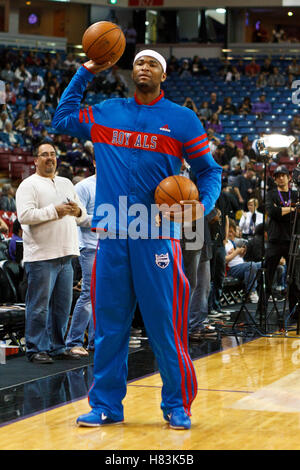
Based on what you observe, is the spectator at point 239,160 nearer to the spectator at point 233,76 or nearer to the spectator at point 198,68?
the spectator at point 233,76

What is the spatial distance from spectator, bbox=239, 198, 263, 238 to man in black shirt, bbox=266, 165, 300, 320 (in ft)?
13.2

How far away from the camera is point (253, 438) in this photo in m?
3.88

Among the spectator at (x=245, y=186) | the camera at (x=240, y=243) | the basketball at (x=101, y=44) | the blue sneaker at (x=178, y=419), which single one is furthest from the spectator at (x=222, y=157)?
the blue sneaker at (x=178, y=419)

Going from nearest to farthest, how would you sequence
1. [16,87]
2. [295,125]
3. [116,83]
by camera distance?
[295,125], [16,87], [116,83]

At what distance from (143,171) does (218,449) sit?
1.48 meters

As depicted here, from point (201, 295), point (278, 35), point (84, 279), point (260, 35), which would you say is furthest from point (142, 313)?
point (260, 35)

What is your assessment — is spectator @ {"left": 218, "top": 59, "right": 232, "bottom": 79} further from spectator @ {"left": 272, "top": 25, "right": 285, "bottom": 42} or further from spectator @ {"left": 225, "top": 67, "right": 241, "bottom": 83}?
spectator @ {"left": 272, "top": 25, "right": 285, "bottom": 42}

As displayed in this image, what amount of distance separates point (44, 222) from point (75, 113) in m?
2.10

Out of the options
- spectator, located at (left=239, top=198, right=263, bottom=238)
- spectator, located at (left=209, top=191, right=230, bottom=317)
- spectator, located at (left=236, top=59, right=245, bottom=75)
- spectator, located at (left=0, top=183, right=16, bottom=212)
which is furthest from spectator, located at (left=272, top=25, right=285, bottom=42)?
spectator, located at (left=209, top=191, right=230, bottom=317)

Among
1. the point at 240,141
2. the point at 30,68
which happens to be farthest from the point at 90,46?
the point at 30,68

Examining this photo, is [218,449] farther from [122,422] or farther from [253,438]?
[122,422]

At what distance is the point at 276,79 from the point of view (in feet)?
79.9

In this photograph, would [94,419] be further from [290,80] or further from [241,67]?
[241,67]

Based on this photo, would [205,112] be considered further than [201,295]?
Yes
